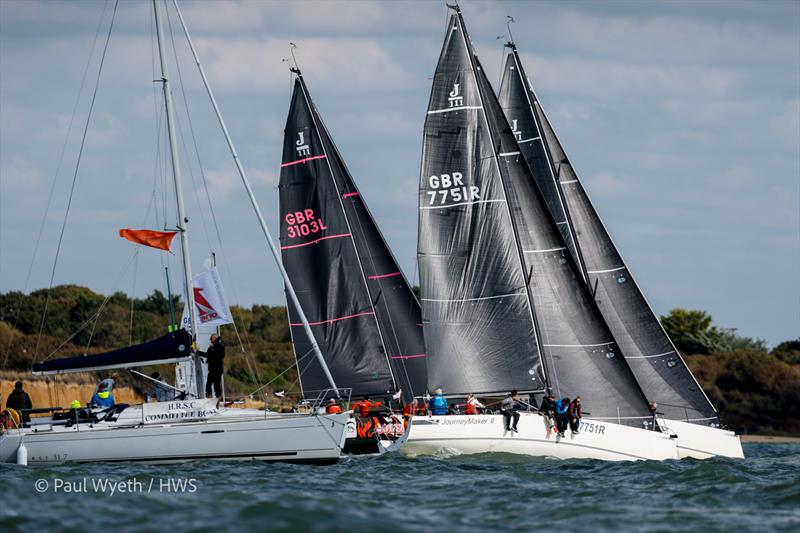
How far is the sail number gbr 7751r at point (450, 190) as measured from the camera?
104 feet

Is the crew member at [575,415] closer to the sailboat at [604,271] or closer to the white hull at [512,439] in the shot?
the white hull at [512,439]

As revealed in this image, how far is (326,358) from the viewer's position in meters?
37.4

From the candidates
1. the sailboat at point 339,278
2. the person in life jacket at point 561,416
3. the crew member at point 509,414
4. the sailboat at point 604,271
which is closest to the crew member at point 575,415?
the person in life jacket at point 561,416

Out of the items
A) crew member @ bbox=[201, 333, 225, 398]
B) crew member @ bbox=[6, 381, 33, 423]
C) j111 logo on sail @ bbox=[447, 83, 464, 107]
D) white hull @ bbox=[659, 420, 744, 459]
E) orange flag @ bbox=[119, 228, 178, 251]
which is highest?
j111 logo on sail @ bbox=[447, 83, 464, 107]

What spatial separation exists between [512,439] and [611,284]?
10.0m

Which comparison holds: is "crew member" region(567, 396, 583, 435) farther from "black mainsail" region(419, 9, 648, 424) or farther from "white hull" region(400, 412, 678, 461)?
"black mainsail" region(419, 9, 648, 424)

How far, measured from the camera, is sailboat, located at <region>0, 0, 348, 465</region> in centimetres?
2722

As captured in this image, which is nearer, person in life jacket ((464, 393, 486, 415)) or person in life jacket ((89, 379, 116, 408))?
person in life jacket ((89, 379, 116, 408))

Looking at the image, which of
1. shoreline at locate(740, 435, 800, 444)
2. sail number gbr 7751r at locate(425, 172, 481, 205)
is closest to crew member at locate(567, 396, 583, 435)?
sail number gbr 7751r at locate(425, 172, 481, 205)

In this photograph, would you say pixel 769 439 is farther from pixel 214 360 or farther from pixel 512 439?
pixel 214 360

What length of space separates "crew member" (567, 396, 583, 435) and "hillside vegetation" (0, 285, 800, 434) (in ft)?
73.9

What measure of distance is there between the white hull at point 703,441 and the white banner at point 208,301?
40.5 feet

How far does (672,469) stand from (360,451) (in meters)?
7.73

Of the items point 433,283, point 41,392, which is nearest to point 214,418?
point 433,283
